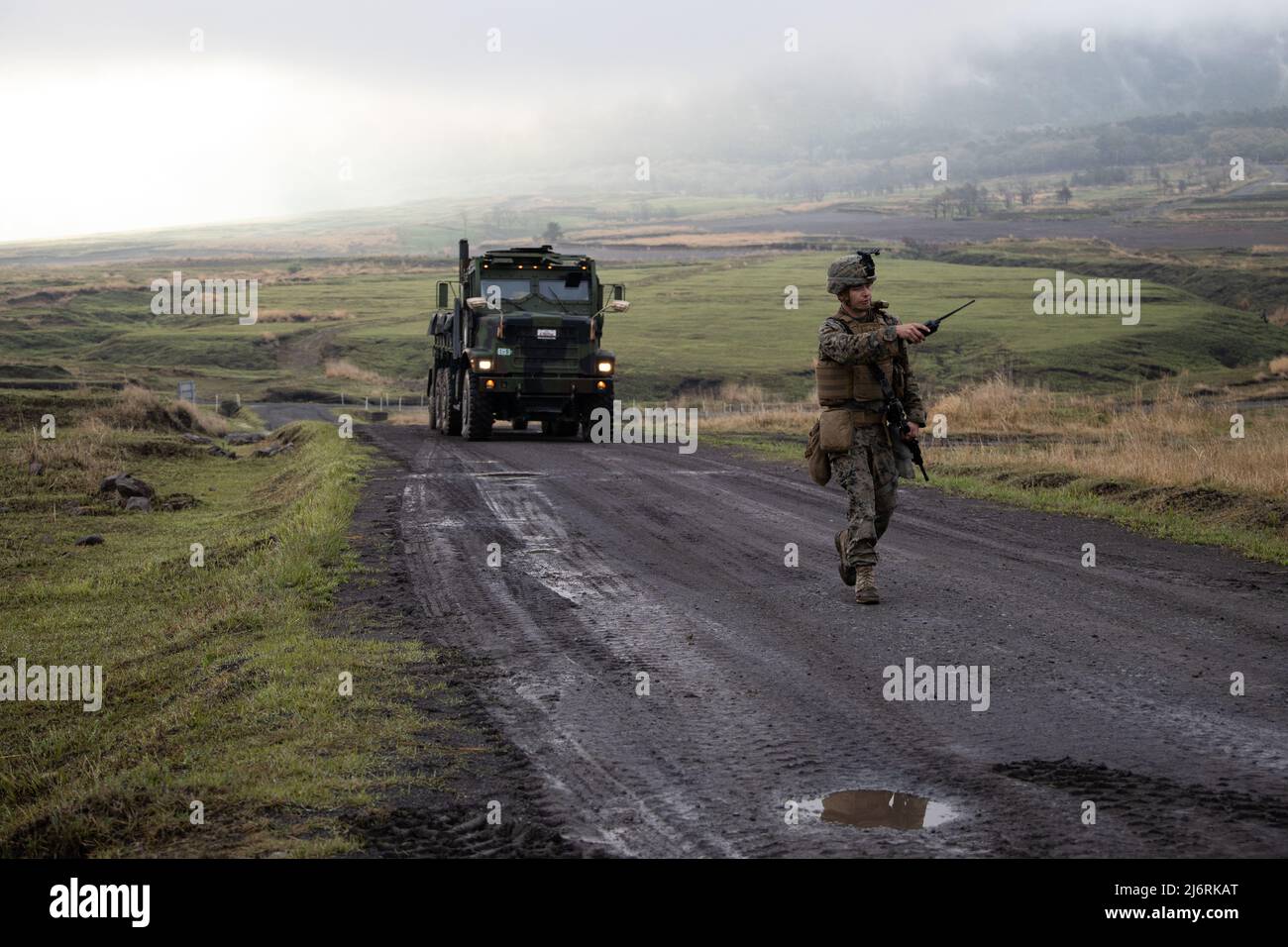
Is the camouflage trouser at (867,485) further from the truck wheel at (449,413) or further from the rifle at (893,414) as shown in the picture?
the truck wheel at (449,413)

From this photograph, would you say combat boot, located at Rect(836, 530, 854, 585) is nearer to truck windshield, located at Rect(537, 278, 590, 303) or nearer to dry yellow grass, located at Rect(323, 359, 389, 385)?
truck windshield, located at Rect(537, 278, 590, 303)

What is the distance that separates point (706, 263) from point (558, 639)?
134035 millimetres

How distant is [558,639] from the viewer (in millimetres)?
9055

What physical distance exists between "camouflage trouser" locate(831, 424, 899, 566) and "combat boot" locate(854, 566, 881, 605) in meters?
0.07

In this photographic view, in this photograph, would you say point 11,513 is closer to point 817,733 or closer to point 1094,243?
point 817,733

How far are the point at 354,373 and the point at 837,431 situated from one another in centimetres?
6593

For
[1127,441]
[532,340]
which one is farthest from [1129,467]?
[532,340]

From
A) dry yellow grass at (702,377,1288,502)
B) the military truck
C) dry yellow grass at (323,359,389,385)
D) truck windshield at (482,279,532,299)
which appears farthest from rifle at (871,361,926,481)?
dry yellow grass at (323,359,389,385)

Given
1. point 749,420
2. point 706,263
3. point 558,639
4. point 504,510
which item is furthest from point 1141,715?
point 706,263

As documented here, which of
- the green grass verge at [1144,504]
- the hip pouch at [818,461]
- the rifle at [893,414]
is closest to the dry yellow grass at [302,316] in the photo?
the green grass verge at [1144,504]

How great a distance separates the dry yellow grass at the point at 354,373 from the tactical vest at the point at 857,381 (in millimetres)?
63212

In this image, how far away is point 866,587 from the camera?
32.9ft

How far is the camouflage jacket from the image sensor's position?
32.4 feet
